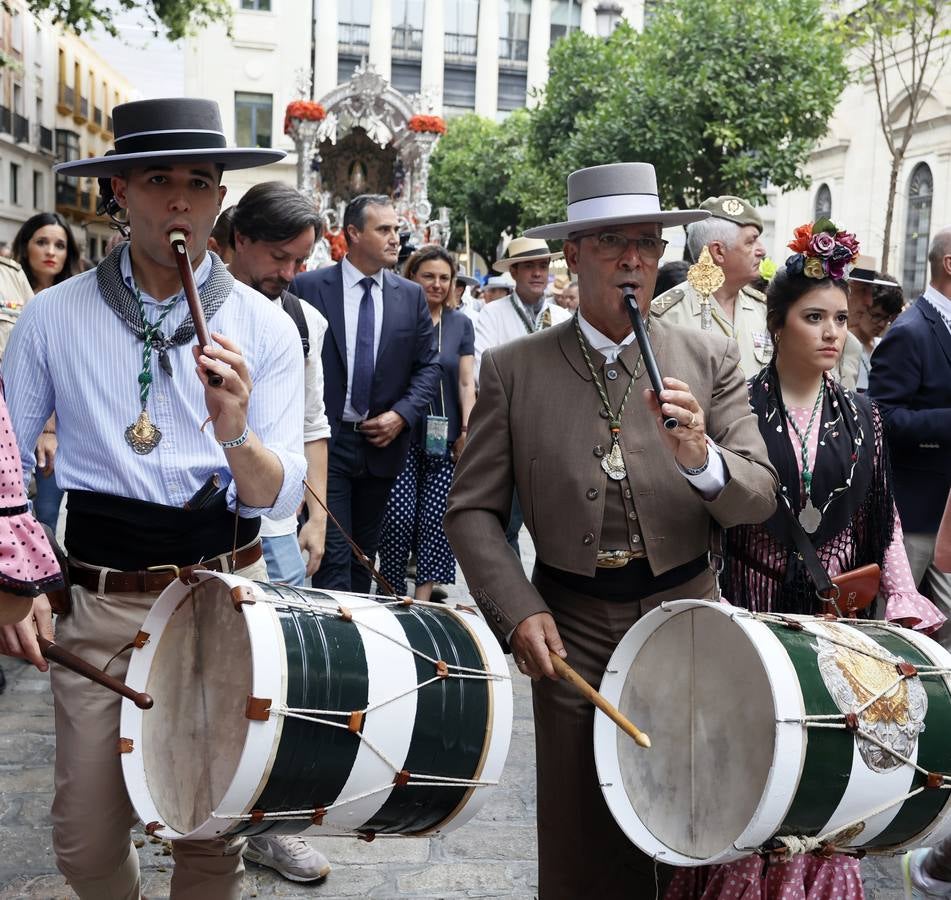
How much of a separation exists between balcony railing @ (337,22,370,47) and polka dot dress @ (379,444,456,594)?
186 feet

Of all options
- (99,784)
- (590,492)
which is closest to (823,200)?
(590,492)

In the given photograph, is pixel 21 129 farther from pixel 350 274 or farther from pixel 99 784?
pixel 99 784

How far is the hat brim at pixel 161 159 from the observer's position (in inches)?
118

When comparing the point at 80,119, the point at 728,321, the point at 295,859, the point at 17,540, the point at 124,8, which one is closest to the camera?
the point at 17,540

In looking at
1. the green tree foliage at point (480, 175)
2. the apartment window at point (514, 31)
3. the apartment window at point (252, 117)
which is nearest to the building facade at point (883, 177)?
the green tree foliage at point (480, 175)

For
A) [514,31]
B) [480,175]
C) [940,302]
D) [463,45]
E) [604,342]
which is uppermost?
[514,31]

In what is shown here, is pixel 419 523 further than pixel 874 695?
Yes

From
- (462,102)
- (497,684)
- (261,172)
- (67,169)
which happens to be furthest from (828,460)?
(462,102)

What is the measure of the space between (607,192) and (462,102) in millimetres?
63026

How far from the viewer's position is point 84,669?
9.21 ft

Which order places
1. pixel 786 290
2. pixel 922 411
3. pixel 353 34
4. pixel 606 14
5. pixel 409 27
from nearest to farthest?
pixel 786 290, pixel 922 411, pixel 606 14, pixel 353 34, pixel 409 27

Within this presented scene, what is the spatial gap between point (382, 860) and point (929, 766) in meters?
2.09

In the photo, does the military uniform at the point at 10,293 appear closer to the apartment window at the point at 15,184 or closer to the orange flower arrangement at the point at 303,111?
the orange flower arrangement at the point at 303,111

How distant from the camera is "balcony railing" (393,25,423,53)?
205 ft
